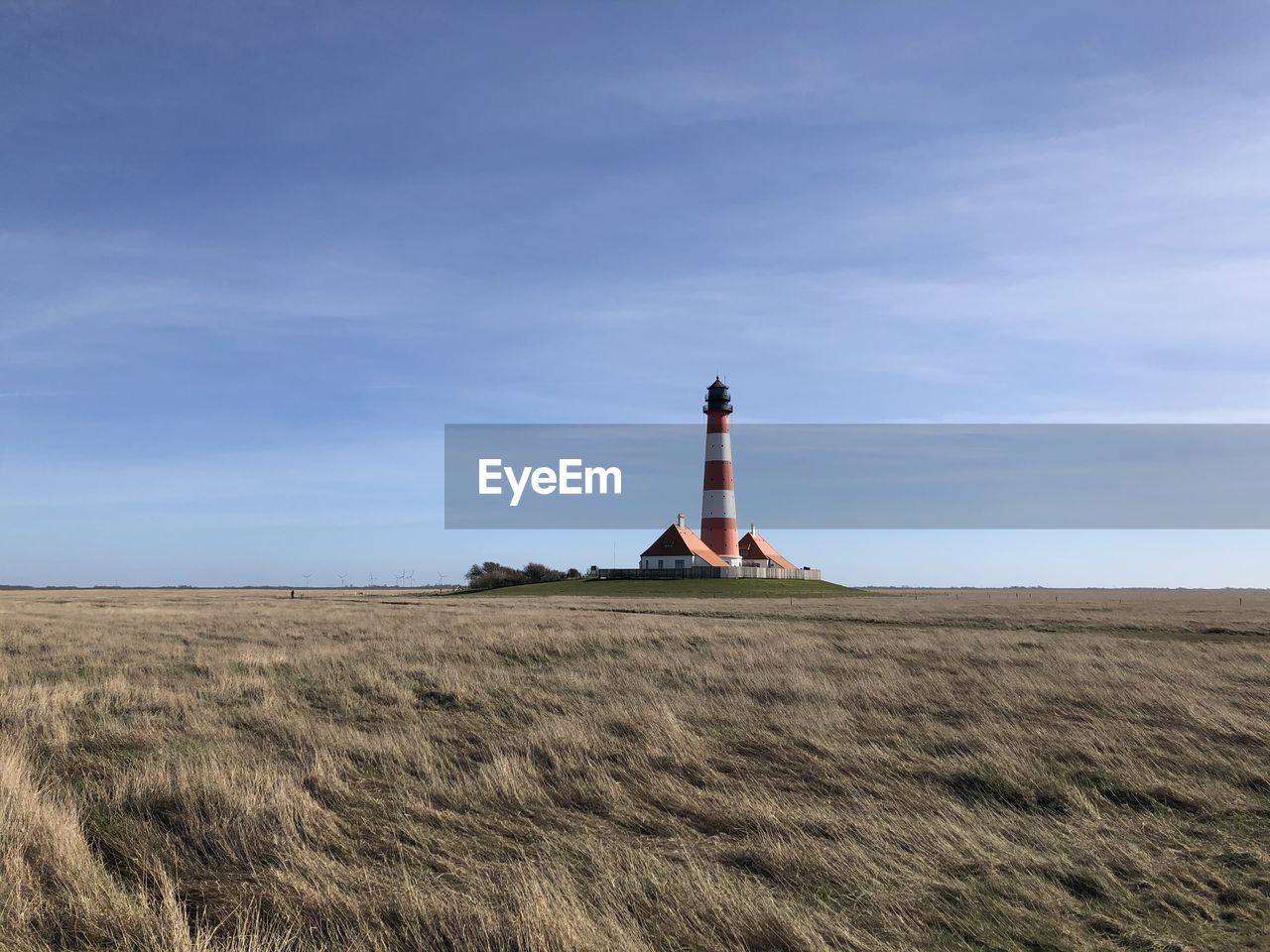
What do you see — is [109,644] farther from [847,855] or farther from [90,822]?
[847,855]

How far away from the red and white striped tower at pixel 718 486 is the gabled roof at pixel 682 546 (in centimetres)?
67

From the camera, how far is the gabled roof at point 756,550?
95500 mm

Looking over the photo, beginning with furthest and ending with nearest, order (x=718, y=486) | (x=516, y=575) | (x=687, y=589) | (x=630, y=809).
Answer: (x=516, y=575)
(x=718, y=486)
(x=687, y=589)
(x=630, y=809)

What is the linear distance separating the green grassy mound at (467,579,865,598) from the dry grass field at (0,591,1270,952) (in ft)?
169

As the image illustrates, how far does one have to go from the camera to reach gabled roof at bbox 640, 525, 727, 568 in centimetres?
8256

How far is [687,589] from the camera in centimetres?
7119

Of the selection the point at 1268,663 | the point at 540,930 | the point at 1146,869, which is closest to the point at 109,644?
the point at 540,930

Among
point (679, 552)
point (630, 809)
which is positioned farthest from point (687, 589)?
point (630, 809)

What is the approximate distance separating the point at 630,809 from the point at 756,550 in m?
88.8

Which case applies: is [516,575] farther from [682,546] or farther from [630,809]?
[630,809]

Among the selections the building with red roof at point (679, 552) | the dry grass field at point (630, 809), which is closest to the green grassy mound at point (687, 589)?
the building with red roof at point (679, 552)

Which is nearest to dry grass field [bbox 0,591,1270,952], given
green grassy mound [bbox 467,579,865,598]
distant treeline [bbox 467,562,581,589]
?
green grassy mound [bbox 467,579,865,598]

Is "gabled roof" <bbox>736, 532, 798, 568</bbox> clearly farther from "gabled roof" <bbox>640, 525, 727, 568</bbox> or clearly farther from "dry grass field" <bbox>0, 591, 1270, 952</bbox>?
"dry grass field" <bbox>0, 591, 1270, 952</bbox>

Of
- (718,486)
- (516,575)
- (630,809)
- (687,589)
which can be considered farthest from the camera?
(516,575)
